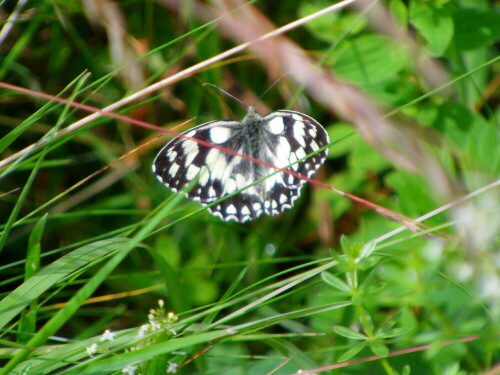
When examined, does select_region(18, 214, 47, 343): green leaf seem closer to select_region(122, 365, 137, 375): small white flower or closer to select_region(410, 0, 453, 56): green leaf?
select_region(122, 365, 137, 375): small white flower

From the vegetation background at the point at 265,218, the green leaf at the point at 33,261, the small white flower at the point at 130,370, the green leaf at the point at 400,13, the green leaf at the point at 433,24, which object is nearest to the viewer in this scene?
the vegetation background at the point at 265,218

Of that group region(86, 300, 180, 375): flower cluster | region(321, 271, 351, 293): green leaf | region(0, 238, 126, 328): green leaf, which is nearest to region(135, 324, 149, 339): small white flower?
region(86, 300, 180, 375): flower cluster

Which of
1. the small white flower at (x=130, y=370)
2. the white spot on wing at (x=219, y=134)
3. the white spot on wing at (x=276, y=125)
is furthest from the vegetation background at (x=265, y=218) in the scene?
the white spot on wing at (x=219, y=134)

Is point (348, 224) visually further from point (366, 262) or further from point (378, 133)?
point (378, 133)

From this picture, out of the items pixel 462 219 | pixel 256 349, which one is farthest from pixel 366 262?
pixel 256 349

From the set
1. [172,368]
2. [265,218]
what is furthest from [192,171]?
[172,368]

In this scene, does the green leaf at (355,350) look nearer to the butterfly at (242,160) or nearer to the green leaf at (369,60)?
the butterfly at (242,160)
